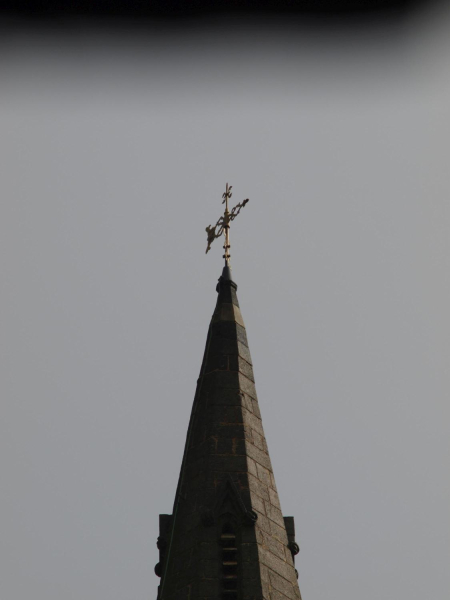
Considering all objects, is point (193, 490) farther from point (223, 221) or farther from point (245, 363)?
point (223, 221)

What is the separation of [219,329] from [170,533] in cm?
480

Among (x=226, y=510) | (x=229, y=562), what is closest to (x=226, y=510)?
(x=226, y=510)

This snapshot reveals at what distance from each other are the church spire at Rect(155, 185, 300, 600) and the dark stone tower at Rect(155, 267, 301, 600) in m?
0.02

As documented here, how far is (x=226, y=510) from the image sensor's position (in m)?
21.7

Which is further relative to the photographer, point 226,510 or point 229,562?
point 226,510

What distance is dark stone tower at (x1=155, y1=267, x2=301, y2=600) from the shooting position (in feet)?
67.8

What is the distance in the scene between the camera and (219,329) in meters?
Result: 25.7

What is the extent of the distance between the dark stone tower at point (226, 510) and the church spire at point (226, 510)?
0.02 m

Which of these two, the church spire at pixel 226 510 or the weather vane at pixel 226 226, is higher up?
the weather vane at pixel 226 226

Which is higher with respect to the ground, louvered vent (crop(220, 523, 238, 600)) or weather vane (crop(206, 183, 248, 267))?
weather vane (crop(206, 183, 248, 267))

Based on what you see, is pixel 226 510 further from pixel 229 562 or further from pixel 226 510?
pixel 229 562

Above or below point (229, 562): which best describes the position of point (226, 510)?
above

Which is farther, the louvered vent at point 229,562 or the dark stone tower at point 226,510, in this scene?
the dark stone tower at point 226,510

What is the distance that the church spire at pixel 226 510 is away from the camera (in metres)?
20.7
